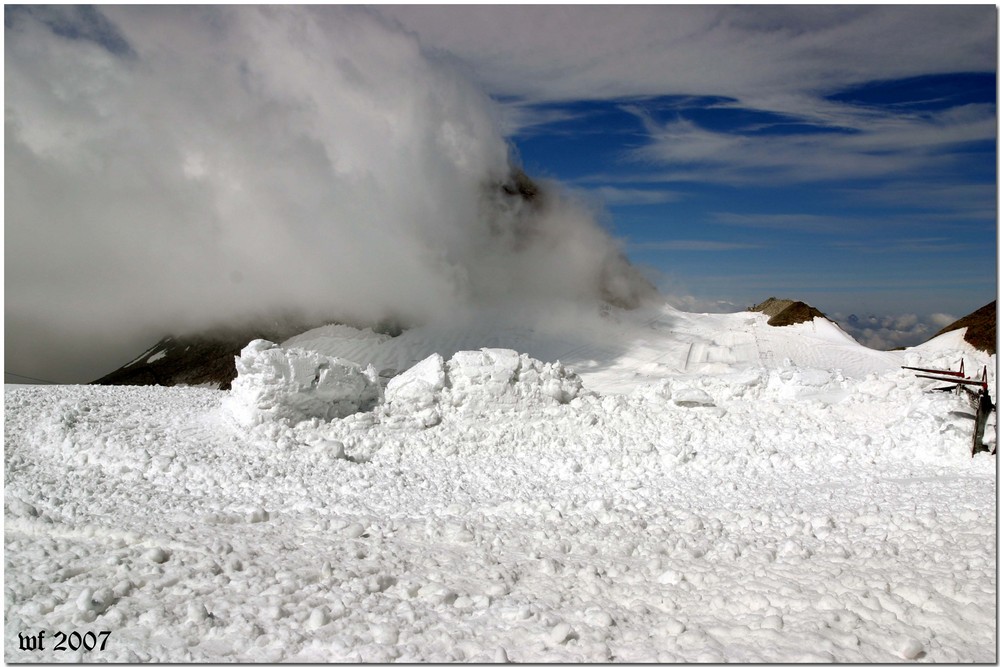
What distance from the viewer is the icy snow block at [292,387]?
9.52 meters

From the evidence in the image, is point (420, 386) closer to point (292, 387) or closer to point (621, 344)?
point (292, 387)

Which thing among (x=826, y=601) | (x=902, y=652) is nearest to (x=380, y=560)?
(x=826, y=601)

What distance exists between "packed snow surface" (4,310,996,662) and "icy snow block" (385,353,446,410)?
5 cm

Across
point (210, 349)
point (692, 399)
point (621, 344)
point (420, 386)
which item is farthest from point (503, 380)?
point (210, 349)

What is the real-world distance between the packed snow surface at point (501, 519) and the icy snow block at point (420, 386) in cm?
5

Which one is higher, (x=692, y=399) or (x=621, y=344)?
(x=621, y=344)

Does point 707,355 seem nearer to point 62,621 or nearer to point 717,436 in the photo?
point 717,436

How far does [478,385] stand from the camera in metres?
10.4

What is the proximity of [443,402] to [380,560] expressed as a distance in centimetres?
551

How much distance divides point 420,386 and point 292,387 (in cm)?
197

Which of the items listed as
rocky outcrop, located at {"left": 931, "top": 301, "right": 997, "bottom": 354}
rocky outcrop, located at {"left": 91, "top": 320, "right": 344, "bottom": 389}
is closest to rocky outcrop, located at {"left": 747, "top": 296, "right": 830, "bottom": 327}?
rocky outcrop, located at {"left": 931, "top": 301, "right": 997, "bottom": 354}

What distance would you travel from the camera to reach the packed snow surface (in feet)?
12.3

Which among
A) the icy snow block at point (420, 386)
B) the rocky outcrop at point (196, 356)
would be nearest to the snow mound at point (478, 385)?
the icy snow block at point (420, 386)

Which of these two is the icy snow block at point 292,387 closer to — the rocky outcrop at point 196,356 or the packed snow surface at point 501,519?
the packed snow surface at point 501,519
